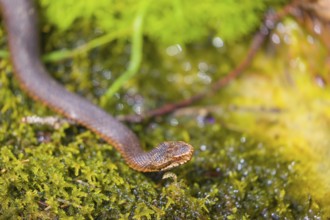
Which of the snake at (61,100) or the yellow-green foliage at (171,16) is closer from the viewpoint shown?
the snake at (61,100)

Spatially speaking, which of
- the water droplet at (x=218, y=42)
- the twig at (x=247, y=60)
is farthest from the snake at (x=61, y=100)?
the water droplet at (x=218, y=42)

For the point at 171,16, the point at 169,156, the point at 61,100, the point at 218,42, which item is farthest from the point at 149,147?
the point at 218,42

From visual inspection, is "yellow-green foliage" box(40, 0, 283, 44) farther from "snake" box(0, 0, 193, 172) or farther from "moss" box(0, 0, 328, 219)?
"snake" box(0, 0, 193, 172)

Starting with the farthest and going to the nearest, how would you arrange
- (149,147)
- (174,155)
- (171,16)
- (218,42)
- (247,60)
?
(218,42) < (247,60) < (171,16) < (149,147) < (174,155)

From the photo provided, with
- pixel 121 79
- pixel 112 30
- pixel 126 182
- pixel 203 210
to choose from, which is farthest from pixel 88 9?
pixel 203 210

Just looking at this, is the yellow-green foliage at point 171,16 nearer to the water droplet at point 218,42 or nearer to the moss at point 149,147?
the water droplet at point 218,42

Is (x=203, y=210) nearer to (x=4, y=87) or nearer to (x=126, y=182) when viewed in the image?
(x=126, y=182)

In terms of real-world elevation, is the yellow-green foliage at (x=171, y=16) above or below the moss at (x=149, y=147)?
above

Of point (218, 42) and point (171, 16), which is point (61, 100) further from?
point (218, 42)

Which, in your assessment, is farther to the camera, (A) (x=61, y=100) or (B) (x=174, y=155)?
(A) (x=61, y=100)
